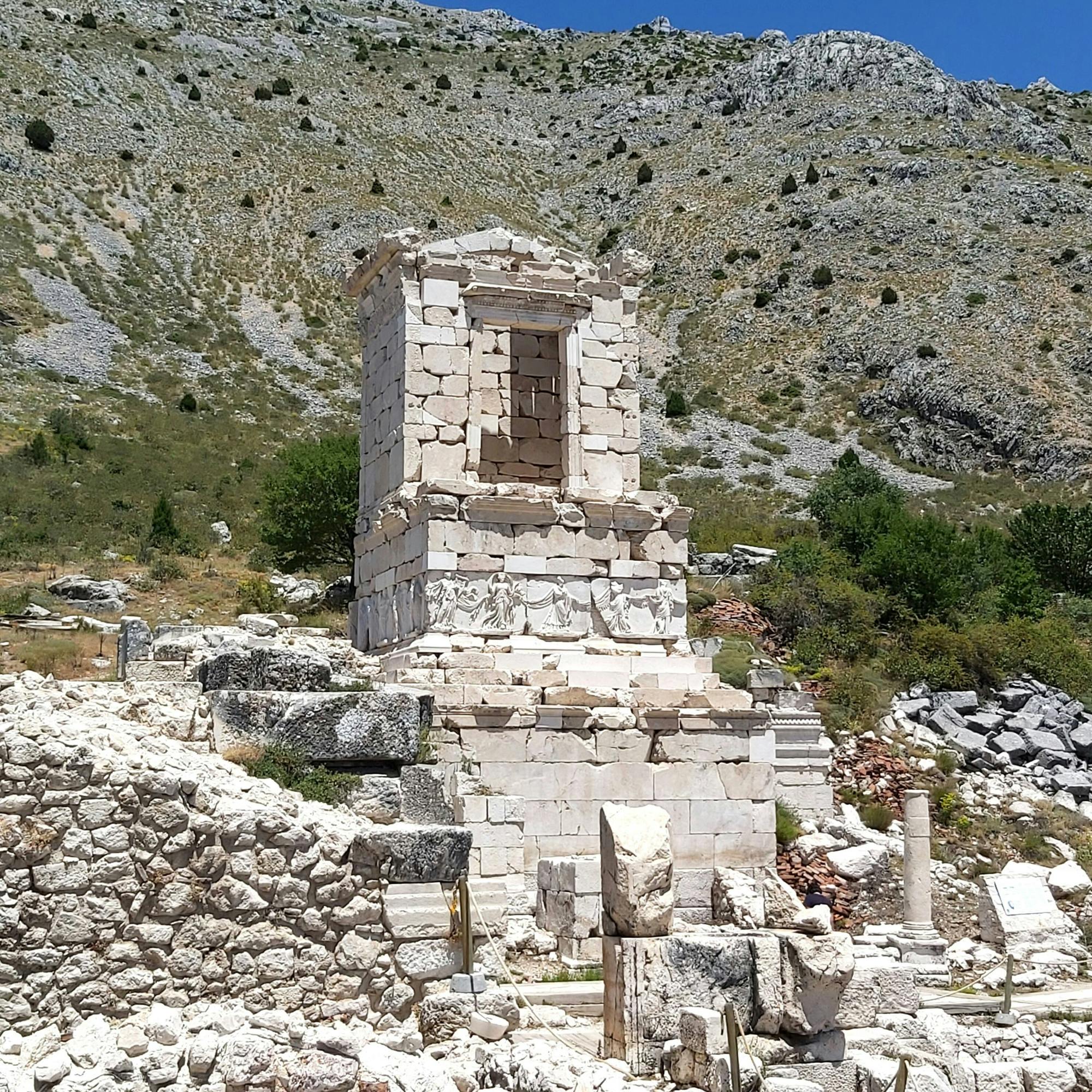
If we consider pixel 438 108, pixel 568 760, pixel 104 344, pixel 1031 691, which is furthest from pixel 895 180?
pixel 568 760

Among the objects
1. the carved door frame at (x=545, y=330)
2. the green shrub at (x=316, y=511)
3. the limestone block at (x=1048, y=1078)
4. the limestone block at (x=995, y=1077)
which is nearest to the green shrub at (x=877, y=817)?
the carved door frame at (x=545, y=330)

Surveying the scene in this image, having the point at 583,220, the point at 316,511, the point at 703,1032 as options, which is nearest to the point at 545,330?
the point at 703,1032

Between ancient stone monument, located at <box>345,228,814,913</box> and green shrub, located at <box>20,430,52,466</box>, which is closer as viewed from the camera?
ancient stone monument, located at <box>345,228,814,913</box>

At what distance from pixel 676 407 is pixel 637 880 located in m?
42.1

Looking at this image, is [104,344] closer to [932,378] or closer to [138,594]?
[138,594]

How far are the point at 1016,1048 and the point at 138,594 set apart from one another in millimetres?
18095

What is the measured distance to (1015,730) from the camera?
23.0 metres

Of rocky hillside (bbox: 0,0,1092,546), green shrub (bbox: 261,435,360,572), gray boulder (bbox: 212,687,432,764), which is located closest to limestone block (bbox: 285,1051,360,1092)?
gray boulder (bbox: 212,687,432,764)

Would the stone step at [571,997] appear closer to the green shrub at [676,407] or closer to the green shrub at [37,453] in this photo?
the green shrub at [37,453]

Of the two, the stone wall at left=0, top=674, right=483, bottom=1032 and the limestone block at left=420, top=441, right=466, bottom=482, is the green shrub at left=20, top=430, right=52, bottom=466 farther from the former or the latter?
the stone wall at left=0, top=674, right=483, bottom=1032

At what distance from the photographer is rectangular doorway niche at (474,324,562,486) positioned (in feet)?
55.4

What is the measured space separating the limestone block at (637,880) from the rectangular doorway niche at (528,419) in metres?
9.35

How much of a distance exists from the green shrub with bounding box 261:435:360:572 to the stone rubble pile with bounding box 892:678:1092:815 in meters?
11.9

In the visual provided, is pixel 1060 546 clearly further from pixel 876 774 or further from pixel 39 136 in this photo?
pixel 39 136
